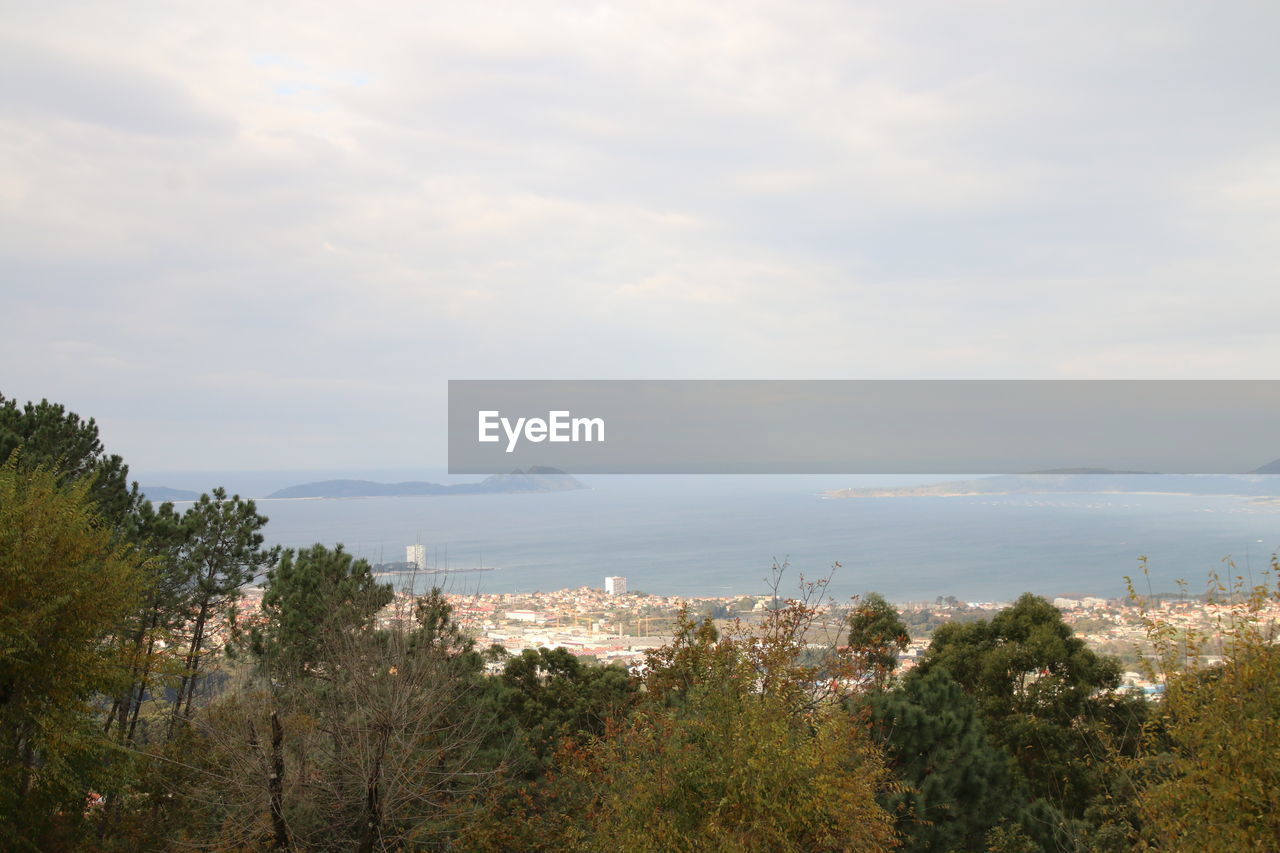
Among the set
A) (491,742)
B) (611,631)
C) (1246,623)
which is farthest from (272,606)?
(1246,623)

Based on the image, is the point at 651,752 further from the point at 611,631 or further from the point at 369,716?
the point at 611,631

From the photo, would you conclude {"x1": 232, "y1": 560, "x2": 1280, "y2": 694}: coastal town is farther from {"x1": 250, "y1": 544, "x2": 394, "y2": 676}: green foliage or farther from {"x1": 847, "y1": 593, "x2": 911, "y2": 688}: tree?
{"x1": 250, "y1": 544, "x2": 394, "y2": 676}: green foliage

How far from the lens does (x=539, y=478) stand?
361 feet

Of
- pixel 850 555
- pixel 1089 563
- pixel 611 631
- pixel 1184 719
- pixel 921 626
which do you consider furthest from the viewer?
pixel 850 555

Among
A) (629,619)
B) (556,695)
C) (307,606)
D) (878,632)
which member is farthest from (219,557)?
(629,619)

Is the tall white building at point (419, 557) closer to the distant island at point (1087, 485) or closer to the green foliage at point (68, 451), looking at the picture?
the green foliage at point (68, 451)

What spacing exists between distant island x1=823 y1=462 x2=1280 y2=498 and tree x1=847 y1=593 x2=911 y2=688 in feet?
131

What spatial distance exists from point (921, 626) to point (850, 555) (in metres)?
29.0

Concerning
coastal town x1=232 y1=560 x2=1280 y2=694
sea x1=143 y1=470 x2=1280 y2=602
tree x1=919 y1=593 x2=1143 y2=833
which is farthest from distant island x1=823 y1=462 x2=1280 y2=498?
tree x1=919 y1=593 x2=1143 y2=833

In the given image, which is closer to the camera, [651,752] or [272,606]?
[651,752]

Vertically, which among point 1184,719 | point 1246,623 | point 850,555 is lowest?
point 850,555

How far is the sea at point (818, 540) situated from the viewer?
3916 centimetres

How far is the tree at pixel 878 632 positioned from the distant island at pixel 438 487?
77.2 metres

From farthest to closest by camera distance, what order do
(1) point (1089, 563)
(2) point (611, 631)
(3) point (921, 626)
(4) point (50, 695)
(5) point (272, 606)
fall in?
(1) point (1089, 563), (2) point (611, 631), (3) point (921, 626), (5) point (272, 606), (4) point (50, 695)
